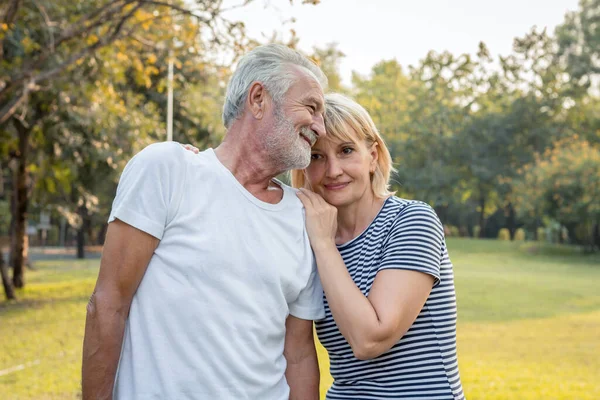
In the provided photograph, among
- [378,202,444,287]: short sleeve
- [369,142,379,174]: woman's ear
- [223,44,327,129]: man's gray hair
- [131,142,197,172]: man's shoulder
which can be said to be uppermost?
[223,44,327,129]: man's gray hair

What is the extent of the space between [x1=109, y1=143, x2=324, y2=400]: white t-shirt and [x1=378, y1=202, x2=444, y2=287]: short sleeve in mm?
429

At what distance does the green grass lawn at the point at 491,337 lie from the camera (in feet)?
31.9

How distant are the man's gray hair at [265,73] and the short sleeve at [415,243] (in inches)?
23.7

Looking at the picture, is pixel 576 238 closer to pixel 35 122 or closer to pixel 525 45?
pixel 525 45

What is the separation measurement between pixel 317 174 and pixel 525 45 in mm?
50396

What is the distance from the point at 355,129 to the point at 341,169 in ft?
0.54

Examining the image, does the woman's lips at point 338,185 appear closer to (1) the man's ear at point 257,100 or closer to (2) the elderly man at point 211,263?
(2) the elderly man at point 211,263

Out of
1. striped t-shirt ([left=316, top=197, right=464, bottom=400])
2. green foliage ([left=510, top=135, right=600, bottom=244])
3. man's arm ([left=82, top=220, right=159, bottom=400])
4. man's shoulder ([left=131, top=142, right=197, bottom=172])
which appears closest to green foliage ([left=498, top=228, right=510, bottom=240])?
green foliage ([left=510, top=135, right=600, bottom=244])

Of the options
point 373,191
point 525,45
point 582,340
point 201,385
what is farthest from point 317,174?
point 525,45

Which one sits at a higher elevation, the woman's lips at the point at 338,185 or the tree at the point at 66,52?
the tree at the point at 66,52

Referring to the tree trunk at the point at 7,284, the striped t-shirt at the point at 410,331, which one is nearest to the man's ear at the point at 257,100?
the striped t-shirt at the point at 410,331

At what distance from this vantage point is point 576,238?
44.8m

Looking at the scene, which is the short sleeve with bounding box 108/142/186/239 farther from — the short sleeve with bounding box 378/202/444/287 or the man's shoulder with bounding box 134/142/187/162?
the short sleeve with bounding box 378/202/444/287

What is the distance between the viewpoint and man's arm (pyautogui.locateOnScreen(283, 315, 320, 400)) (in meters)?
2.72
